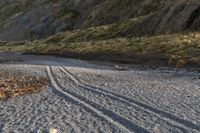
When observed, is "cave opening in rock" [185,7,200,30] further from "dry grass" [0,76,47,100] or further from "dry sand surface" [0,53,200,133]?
"dry grass" [0,76,47,100]

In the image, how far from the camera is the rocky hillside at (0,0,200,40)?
202 feet

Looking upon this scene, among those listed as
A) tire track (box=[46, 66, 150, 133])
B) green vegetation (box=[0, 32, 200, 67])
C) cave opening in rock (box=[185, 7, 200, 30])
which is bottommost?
green vegetation (box=[0, 32, 200, 67])

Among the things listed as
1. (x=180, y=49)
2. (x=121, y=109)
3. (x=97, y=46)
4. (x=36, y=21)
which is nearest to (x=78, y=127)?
(x=121, y=109)

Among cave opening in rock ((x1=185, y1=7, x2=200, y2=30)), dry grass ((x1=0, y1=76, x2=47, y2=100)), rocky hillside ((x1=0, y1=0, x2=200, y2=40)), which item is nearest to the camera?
dry grass ((x1=0, y1=76, x2=47, y2=100))

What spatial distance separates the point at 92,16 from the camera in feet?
309

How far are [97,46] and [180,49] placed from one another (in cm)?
1766

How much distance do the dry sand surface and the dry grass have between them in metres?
0.73

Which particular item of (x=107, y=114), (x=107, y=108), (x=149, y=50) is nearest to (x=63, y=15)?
(x=149, y=50)

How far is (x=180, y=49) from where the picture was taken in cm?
4634

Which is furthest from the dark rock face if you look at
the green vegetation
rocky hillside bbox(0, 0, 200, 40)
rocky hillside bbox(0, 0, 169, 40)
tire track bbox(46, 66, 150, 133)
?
tire track bbox(46, 66, 150, 133)

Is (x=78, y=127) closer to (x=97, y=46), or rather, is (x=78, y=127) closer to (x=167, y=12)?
(x=97, y=46)

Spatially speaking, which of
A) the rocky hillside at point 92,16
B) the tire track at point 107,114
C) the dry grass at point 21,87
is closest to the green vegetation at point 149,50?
the rocky hillside at point 92,16

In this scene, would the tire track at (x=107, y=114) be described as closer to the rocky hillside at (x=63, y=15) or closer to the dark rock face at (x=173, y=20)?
the dark rock face at (x=173, y=20)

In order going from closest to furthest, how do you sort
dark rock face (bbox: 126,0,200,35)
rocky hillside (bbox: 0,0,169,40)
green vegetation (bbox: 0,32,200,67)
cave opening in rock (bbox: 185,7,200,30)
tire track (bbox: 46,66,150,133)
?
tire track (bbox: 46,66,150,133), green vegetation (bbox: 0,32,200,67), cave opening in rock (bbox: 185,7,200,30), dark rock face (bbox: 126,0,200,35), rocky hillside (bbox: 0,0,169,40)
